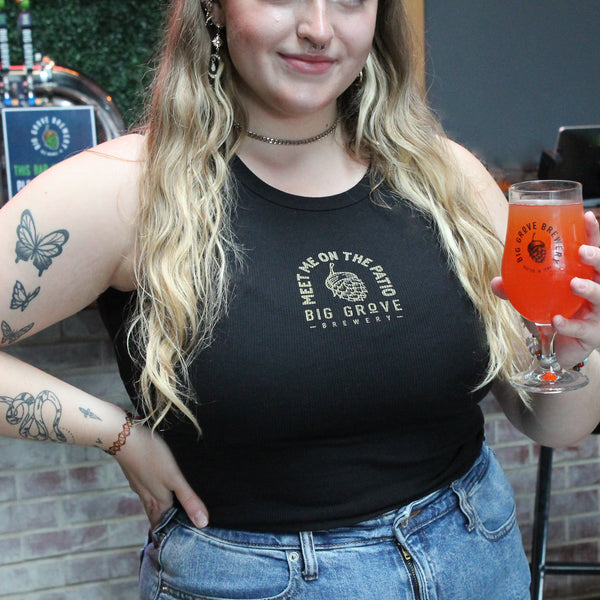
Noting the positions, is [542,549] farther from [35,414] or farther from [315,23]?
[315,23]

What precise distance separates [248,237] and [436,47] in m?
2.11

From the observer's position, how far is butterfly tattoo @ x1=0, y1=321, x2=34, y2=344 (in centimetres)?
127

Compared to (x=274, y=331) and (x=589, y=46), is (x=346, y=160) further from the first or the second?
(x=589, y=46)

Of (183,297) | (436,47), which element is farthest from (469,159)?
(436,47)

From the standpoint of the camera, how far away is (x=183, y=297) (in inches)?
49.4

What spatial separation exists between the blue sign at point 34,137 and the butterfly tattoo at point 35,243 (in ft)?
3.54

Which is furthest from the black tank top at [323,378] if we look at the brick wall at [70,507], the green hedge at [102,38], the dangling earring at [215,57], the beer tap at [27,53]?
the green hedge at [102,38]

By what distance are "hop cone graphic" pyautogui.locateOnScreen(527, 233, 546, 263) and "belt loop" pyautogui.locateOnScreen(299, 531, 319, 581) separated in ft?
1.73

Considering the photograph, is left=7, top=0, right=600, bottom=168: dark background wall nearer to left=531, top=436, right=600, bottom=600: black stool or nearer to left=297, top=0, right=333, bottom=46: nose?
left=531, top=436, right=600, bottom=600: black stool

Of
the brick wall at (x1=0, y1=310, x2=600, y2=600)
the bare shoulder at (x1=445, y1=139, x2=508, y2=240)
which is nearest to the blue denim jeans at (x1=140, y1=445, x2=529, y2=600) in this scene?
the bare shoulder at (x1=445, y1=139, x2=508, y2=240)

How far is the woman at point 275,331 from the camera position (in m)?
1.23

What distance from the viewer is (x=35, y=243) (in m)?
1.24

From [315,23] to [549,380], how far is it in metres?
0.64

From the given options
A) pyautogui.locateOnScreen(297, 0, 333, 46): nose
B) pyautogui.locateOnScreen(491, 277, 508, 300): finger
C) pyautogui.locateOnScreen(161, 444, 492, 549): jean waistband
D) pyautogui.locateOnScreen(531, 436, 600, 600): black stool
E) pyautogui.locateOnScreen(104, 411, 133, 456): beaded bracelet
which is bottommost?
pyautogui.locateOnScreen(531, 436, 600, 600): black stool
